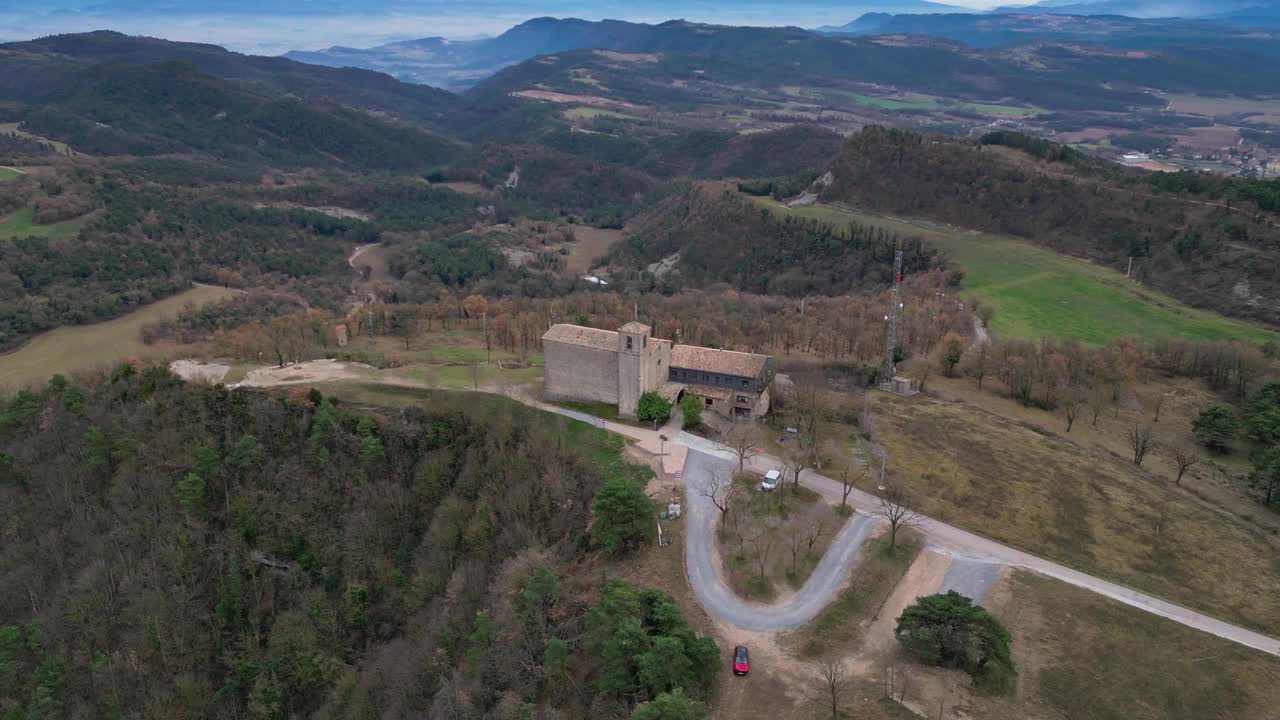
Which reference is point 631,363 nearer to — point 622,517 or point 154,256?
point 622,517

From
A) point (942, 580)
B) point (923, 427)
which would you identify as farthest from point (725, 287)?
point (942, 580)

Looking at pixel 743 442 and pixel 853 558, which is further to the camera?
pixel 743 442

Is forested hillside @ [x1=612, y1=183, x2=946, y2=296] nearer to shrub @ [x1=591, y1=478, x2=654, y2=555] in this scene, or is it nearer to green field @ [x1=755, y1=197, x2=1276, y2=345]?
green field @ [x1=755, y1=197, x2=1276, y2=345]

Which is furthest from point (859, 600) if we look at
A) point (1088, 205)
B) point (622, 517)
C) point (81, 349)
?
point (1088, 205)

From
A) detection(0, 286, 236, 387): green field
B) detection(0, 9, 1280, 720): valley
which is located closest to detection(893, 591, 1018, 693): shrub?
detection(0, 9, 1280, 720): valley

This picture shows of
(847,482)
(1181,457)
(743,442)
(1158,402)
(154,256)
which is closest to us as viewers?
(847,482)
